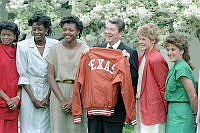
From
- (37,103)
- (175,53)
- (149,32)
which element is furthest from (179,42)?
(37,103)

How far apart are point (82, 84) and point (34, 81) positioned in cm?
86

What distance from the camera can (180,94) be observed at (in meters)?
4.73

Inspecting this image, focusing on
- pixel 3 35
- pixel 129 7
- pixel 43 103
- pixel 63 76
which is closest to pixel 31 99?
pixel 43 103

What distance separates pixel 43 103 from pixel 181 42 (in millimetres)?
2076

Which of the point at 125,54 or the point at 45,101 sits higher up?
the point at 125,54

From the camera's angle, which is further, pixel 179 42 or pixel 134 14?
pixel 134 14

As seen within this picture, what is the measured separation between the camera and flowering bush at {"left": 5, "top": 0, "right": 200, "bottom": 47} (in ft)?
21.4

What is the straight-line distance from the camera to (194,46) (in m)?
11.2

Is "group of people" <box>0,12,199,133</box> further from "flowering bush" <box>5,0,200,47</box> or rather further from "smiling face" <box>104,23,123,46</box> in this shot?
"flowering bush" <box>5,0,200,47</box>

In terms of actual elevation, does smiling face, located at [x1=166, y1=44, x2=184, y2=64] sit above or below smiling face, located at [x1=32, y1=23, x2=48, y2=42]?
below

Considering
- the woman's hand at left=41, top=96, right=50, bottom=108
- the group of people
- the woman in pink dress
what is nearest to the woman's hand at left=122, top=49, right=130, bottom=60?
the group of people

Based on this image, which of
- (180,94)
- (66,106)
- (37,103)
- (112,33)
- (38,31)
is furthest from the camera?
(38,31)

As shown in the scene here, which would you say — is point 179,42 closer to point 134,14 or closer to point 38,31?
point 38,31

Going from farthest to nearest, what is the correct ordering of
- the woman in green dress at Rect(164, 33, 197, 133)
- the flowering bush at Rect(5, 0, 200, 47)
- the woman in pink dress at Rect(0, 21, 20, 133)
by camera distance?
1. the flowering bush at Rect(5, 0, 200, 47)
2. the woman in pink dress at Rect(0, 21, 20, 133)
3. the woman in green dress at Rect(164, 33, 197, 133)
